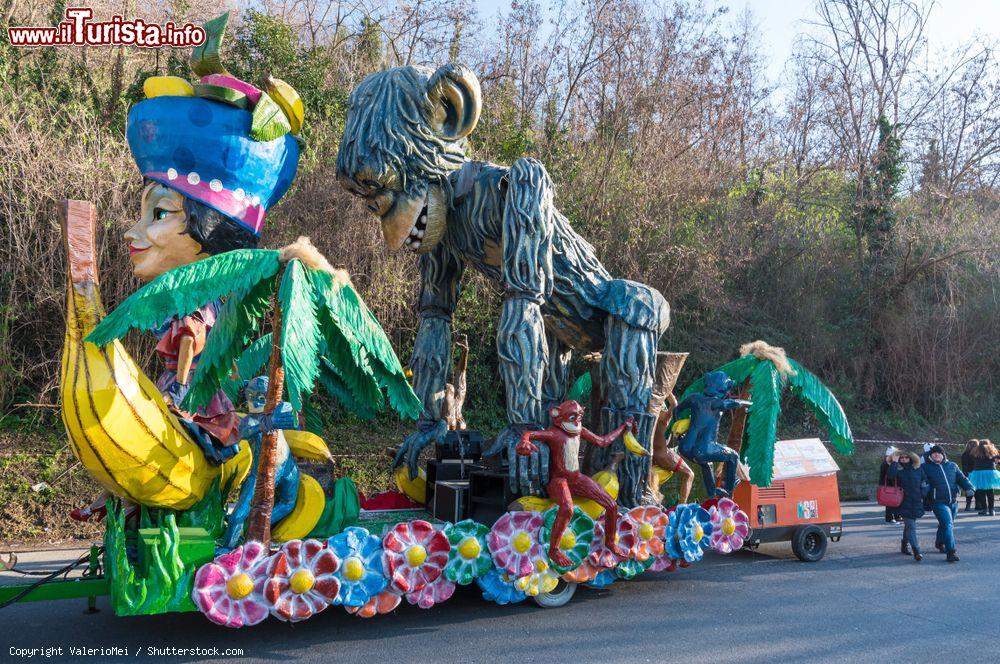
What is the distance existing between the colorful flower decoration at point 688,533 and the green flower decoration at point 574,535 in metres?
0.62

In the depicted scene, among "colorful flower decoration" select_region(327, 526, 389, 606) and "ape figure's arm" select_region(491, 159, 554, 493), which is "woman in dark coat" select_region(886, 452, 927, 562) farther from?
"colorful flower decoration" select_region(327, 526, 389, 606)

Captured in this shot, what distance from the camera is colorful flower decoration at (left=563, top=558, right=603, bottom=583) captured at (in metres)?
4.43

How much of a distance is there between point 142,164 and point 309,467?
81.0 inches

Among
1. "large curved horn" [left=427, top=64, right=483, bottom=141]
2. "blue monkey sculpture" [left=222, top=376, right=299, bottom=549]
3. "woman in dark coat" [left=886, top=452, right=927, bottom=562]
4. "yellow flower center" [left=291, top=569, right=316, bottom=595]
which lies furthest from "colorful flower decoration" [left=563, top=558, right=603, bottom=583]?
"woman in dark coat" [left=886, top=452, right=927, bottom=562]

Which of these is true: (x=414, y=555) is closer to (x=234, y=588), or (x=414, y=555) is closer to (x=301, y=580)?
(x=301, y=580)

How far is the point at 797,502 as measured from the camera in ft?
19.7

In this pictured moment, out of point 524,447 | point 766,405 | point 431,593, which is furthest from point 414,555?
point 766,405

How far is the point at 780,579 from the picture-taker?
5.50 m

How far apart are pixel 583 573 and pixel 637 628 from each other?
0.42m

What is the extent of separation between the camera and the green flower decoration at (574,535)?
14.1 feet

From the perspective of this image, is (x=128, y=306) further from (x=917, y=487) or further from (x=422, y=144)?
(x=917, y=487)

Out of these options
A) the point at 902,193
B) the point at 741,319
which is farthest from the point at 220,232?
the point at 902,193

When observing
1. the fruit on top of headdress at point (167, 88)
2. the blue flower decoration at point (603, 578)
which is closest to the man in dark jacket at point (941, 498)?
the blue flower decoration at point (603, 578)

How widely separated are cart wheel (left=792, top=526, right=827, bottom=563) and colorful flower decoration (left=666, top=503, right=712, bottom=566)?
1.58 m
